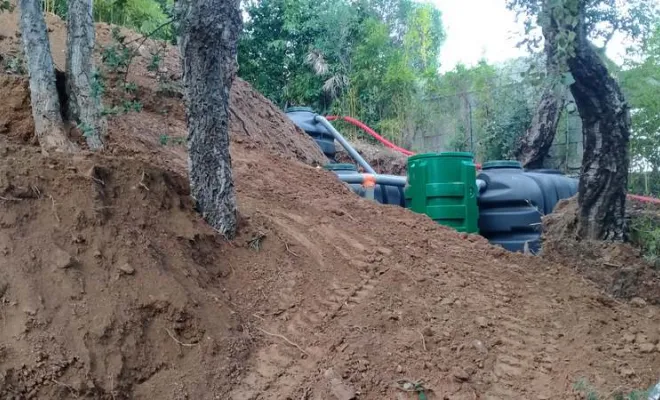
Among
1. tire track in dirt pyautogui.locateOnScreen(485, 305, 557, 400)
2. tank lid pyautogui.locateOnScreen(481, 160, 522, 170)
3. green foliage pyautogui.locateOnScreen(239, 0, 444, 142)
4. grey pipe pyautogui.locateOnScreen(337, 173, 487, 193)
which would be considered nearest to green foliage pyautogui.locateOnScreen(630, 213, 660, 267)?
tire track in dirt pyautogui.locateOnScreen(485, 305, 557, 400)

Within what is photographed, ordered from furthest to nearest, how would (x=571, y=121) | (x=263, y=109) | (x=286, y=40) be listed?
1. (x=286, y=40)
2. (x=571, y=121)
3. (x=263, y=109)

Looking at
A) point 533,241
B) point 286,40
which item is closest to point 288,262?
point 533,241

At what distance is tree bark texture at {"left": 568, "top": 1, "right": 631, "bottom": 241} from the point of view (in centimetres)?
387

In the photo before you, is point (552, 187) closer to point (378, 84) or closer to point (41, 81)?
point (41, 81)

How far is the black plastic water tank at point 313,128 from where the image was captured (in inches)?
307

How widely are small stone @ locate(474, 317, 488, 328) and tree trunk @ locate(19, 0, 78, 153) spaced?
2283 mm

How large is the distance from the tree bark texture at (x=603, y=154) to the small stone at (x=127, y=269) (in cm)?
264

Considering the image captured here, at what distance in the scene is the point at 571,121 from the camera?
34.1 feet

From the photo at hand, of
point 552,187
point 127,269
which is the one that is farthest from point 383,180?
point 127,269

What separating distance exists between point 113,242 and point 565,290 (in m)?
2.43

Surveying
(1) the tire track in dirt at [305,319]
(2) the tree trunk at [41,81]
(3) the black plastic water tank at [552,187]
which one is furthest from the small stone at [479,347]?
(3) the black plastic water tank at [552,187]

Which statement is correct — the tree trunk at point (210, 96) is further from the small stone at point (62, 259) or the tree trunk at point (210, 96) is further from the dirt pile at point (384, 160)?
the dirt pile at point (384, 160)

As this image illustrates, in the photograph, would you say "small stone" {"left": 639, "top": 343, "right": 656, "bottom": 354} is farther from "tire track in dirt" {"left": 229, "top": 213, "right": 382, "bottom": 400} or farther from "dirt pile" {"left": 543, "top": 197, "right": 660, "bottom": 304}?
"tire track in dirt" {"left": 229, "top": 213, "right": 382, "bottom": 400}

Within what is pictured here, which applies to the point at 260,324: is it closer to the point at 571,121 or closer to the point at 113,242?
the point at 113,242
